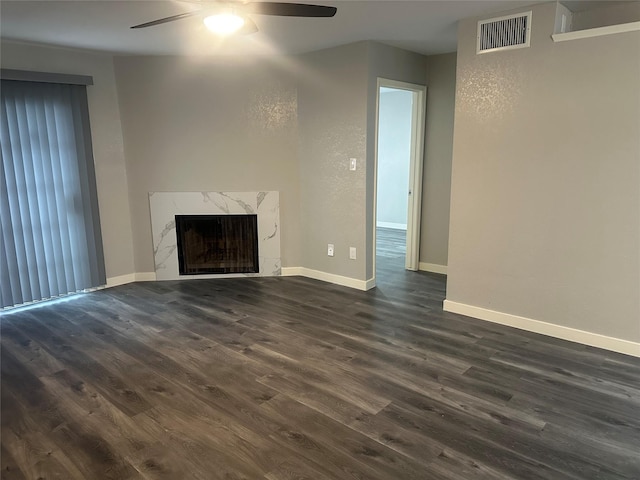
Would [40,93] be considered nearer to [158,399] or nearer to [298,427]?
[158,399]

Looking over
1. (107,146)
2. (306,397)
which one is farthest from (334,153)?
(306,397)

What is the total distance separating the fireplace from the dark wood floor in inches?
43.6

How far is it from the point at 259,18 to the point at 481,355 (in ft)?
9.86

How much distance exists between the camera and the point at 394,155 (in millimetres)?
8227

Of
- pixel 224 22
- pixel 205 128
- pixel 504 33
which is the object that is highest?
pixel 504 33

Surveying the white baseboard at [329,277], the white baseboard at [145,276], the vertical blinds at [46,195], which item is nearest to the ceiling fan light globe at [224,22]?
the vertical blinds at [46,195]

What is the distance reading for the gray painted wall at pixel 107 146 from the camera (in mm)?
4250

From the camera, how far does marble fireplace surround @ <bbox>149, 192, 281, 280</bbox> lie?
16.3 feet

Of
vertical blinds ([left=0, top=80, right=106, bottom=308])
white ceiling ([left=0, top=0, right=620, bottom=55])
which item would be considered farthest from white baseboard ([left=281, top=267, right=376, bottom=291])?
white ceiling ([left=0, top=0, right=620, bottom=55])

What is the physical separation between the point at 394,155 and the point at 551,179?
5.10m

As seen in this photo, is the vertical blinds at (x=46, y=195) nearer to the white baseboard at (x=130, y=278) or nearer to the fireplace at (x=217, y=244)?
the white baseboard at (x=130, y=278)

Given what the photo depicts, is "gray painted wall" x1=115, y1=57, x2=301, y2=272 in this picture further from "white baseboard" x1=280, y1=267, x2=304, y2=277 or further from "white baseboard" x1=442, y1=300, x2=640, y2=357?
"white baseboard" x1=442, y1=300, x2=640, y2=357

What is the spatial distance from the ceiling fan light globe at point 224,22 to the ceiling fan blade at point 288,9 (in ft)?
0.32

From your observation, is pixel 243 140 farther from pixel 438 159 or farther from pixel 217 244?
pixel 438 159
